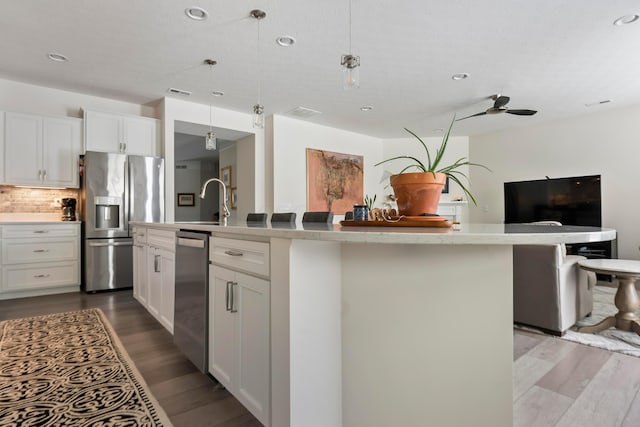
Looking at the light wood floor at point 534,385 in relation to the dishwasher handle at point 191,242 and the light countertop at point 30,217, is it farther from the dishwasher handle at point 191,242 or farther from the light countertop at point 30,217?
the light countertop at point 30,217

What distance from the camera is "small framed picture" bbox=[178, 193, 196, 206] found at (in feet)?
32.4

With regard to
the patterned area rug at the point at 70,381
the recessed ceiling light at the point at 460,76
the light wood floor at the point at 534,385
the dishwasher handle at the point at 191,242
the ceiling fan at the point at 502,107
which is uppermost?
the recessed ceiling light at the point at 460,76

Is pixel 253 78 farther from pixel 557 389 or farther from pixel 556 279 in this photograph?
pixel 557 389

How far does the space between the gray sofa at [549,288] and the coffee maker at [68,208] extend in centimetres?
512

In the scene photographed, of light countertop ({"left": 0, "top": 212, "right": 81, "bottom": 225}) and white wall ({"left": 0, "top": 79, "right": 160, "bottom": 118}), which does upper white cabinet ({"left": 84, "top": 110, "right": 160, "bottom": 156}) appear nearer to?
white wall ({"left": 0, "top": 79, "right": 160, "bottom": 118})

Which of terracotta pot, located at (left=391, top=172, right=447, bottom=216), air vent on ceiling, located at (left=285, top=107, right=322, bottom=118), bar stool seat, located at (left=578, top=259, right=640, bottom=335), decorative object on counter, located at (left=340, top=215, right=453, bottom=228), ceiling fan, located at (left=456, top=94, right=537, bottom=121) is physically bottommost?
bar stool seat, located at (left=578, top=259, right=640, bottom=335)

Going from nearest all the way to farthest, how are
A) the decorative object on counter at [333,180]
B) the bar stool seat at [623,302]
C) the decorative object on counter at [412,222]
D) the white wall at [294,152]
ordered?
the decorative object on counter at [412,222], the bar stool seat at [623,302], the white wall at [294,152], the decorative object on counter at [333,180]

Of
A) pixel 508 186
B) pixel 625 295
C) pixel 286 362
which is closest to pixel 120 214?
pixel 286 362

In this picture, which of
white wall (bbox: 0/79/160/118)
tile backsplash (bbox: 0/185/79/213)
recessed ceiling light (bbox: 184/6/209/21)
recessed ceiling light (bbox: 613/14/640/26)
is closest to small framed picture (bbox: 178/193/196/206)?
white wall (bbox: 0/79/160/118)

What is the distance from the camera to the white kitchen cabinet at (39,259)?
148 inches

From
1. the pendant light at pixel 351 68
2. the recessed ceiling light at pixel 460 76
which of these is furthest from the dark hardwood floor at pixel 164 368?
the recessed ceiling light at pixel 460 76

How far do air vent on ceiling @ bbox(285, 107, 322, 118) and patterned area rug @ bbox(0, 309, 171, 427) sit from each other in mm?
3958

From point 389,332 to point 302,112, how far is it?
476 centimetres

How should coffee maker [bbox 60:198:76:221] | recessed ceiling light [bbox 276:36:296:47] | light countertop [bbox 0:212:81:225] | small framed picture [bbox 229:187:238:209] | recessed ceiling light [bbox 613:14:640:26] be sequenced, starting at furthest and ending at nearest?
small framed picture [bbox 229:187:238:209] < coffee maker [bbox 60:198:76:221] < light countertop [bbox 0:212:81:225] < recessed ceiling light [bbox 276:36:296:47] < recessed ceiling light [bbox 613:14:640:26]
